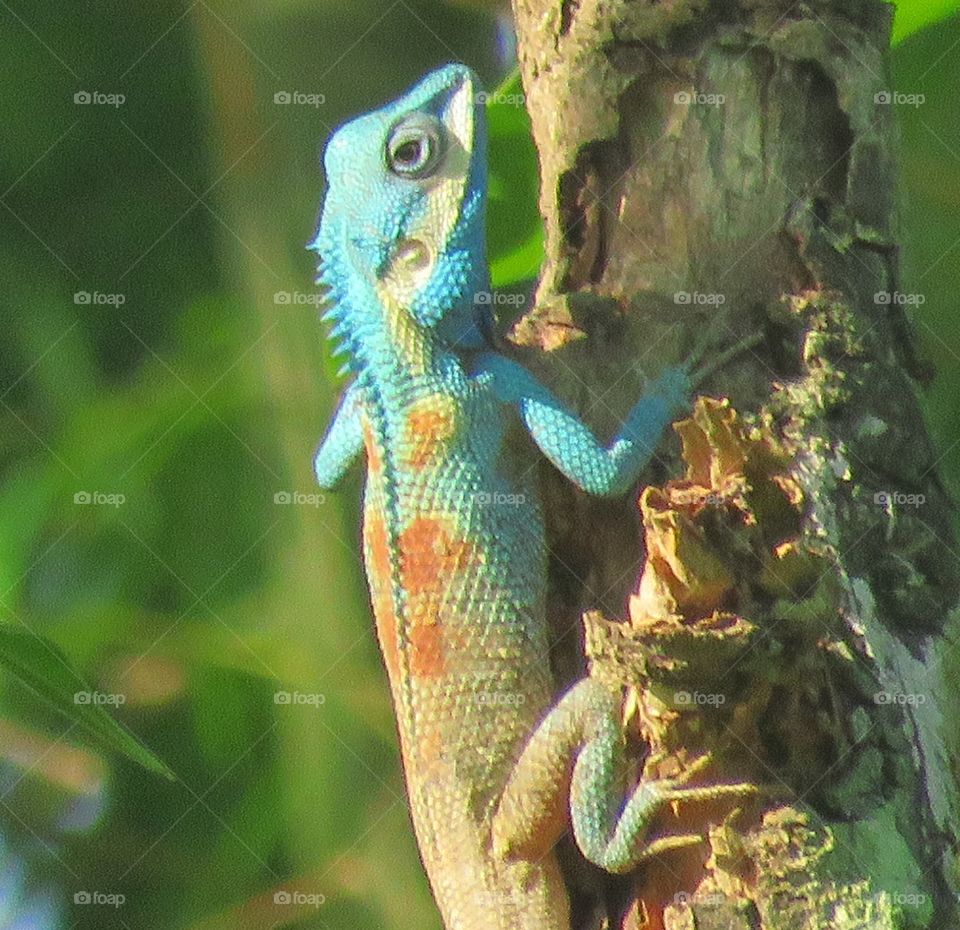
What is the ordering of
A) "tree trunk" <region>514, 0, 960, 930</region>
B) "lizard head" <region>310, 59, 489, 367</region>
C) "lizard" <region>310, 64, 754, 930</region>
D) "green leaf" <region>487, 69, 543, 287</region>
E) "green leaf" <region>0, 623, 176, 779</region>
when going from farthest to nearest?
"green leaf" <region>487, 69, 543, 287</region>, "lizard head" <region>310, 59, 489, 367</region>, "lizard" <region>310, 64, 754, 930</region>, "green leaf" <region>0, 623, 176, 779</region>, "tree trunk" <region>514, 0, 960, 930</region>

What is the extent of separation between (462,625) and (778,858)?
4.00 feet

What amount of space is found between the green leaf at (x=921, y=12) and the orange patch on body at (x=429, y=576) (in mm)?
2217

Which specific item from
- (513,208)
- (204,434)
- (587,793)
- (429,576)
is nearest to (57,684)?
(429,576)

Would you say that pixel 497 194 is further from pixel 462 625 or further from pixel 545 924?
pixel 545 924

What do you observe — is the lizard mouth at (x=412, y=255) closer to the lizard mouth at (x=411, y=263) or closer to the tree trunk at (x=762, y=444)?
the lizard mouth at (x=411, y=263)

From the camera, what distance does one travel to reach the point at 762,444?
151 inches

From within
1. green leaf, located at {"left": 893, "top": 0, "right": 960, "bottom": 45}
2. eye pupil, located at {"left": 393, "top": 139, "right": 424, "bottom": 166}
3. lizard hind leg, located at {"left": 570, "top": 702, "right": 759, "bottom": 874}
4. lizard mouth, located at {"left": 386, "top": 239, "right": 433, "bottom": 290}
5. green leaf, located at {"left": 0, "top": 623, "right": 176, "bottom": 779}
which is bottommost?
lizard hind leg, located at {"left": 570, "top": 702, "right": 759, "bottom": 874}

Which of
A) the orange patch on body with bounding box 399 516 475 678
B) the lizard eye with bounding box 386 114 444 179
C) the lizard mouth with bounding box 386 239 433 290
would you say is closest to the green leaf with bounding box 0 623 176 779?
the orange patch on body with bounding box 399 516 475 678

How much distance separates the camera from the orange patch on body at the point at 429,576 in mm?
4480

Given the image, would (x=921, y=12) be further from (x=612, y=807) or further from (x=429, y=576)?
(x=612, y=807)

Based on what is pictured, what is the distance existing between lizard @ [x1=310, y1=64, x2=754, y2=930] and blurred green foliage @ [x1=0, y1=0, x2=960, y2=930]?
56cm

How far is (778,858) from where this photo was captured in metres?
3.60

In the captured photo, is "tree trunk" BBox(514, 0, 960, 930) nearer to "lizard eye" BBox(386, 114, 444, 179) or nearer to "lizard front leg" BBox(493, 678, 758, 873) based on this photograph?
"lizard front leg" BBox(493, 678, 758, 873)

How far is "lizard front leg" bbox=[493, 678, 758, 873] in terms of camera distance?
382 centimetres
